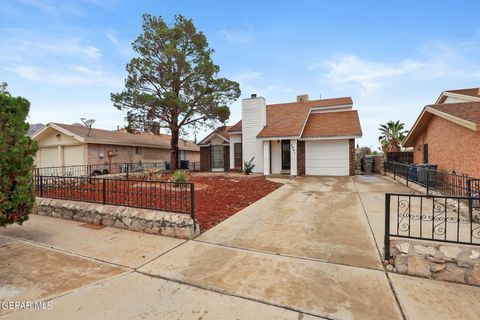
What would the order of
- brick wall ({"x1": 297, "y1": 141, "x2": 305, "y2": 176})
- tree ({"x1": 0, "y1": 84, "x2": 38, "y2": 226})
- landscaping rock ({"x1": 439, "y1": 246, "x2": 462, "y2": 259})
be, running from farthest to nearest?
1. brick wall ({"x1": 297, "y1": 141, "x2": 305, "y2": 176})
2. tree ({"x1": 0, "y1": 84, "x2": 38, "y2": 226})
3. landscaping rock ({"x1": 439, "y1": 246, "x2": 462, "y2": 259})

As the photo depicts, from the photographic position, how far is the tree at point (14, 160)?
13.1 feet

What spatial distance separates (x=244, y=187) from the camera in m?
10.8

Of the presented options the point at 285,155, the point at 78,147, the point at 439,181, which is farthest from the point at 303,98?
the point at 78,147

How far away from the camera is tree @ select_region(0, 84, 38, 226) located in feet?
13.1

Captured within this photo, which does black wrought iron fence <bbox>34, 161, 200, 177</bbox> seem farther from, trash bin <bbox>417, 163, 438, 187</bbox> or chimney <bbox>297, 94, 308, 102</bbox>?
trash bin <bbox>417, 163, 438, 187</bbox>

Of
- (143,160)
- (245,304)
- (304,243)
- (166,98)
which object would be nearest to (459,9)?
(304,243)

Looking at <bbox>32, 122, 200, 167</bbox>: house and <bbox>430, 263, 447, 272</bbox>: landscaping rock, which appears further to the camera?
<bbox>32, 122, 200, 167</bbox>: house

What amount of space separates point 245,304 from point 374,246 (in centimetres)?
289

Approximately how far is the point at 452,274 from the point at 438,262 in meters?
0.21

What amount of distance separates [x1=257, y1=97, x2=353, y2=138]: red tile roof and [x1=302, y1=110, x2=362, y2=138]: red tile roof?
2.28ft

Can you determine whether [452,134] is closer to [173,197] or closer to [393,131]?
[173,197]

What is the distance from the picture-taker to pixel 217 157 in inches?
781

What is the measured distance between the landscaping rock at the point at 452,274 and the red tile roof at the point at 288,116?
473 inches

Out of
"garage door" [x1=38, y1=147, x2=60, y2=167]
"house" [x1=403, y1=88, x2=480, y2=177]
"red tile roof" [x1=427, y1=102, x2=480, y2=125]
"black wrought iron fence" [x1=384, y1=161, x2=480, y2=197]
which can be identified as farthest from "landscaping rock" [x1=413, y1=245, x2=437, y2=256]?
"garage door" [x1=38, y1=147, x2=60, y2=167]
